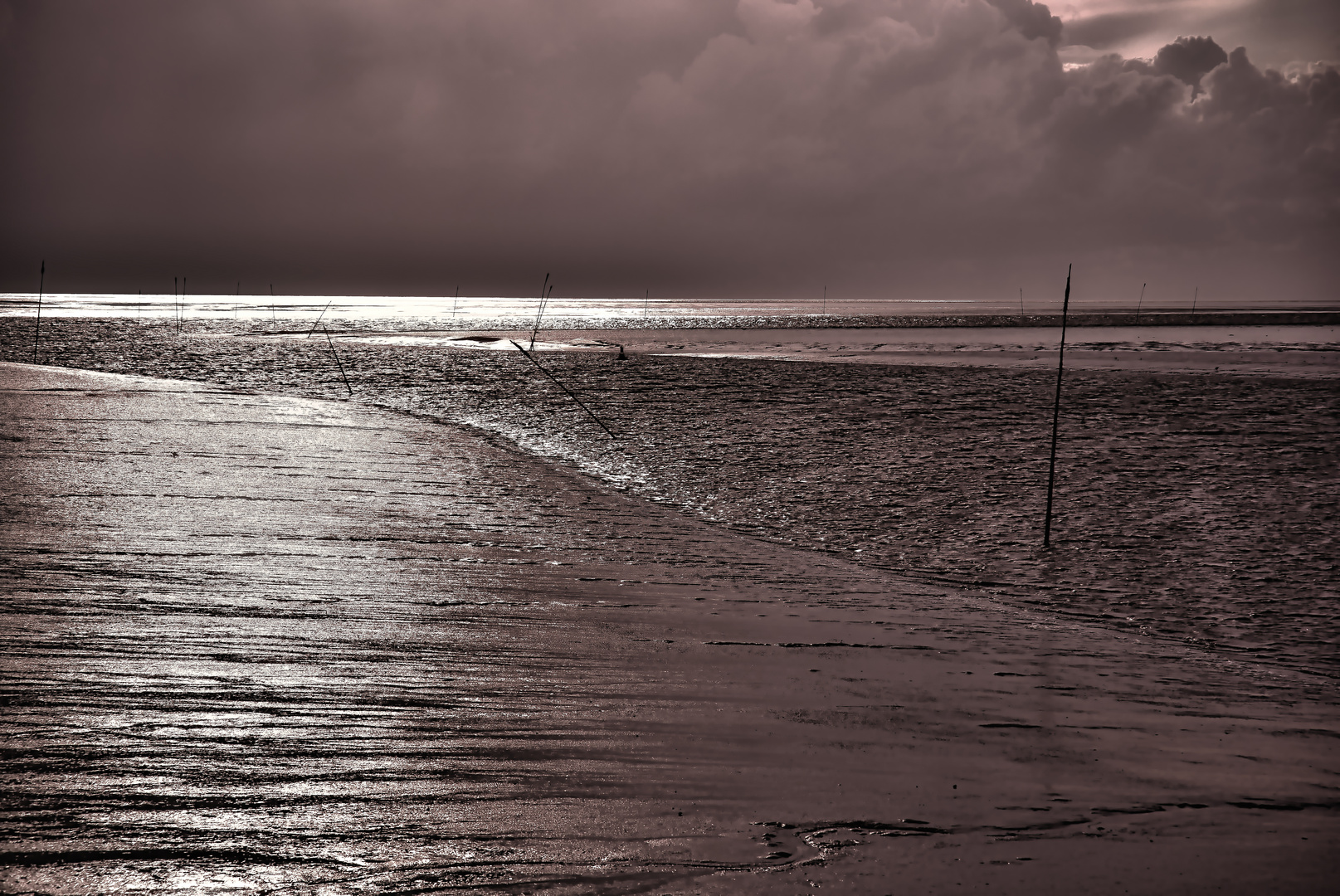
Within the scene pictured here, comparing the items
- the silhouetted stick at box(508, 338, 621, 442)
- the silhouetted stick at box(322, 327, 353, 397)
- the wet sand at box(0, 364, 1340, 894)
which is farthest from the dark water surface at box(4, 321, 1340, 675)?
the wet sand at box(0, 364, 1340, 894)

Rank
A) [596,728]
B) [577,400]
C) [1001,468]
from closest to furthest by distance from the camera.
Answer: [596,728] → [1001,468] → [577,400]

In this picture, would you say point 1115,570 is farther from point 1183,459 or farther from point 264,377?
point 264,377

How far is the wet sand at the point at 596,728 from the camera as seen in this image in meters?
2.96

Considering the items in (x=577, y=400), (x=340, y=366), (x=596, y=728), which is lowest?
(x=596, y=728)

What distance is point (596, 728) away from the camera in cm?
391

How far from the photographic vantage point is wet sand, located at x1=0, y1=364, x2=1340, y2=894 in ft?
9.71

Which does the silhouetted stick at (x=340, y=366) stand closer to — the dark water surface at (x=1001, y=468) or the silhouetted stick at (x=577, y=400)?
the dark water surface at (x=1001, y=468)

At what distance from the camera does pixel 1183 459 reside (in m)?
10.7

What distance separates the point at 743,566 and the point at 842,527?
161 centimetres

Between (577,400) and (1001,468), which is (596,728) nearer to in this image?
(1001,468)

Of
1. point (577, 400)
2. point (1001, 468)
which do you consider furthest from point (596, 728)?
point (577, 400)

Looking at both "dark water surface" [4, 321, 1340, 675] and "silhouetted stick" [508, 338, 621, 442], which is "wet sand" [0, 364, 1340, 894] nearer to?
"dark water surface" [4, 321, 1340, 675]

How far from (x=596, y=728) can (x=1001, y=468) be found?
7.73 metres

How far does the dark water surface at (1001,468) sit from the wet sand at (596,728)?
0.84 m
